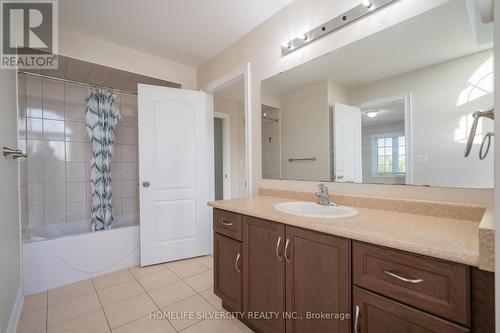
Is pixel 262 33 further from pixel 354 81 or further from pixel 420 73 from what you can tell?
pixel 420 73

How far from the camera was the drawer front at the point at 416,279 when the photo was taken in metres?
0.66

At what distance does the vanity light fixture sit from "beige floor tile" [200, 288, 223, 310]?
206cm

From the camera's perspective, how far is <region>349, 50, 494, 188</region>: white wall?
101 centimetres

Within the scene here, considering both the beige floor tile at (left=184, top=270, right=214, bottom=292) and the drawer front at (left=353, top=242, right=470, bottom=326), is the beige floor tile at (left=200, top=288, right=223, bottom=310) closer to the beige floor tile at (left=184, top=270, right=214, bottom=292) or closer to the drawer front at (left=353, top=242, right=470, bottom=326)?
the beige floor tile at (left=184, top=270, right=214, bottom=292)

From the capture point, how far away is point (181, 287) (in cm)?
197

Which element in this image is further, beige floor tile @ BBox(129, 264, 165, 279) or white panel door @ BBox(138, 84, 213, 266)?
white panel door @ BBox(138, 84, 213, 266)

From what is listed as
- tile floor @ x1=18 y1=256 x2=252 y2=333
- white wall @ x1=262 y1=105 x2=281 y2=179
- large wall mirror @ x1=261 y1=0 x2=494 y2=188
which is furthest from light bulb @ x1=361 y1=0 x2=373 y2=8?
tile floor @ x1=18 y1=256 x2=252 y2=333

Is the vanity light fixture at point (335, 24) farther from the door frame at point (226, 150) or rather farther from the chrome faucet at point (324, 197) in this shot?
the door frame at point (226, 150)

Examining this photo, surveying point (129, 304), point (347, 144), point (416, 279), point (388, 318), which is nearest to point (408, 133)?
point (347, 144)

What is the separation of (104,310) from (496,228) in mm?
2207

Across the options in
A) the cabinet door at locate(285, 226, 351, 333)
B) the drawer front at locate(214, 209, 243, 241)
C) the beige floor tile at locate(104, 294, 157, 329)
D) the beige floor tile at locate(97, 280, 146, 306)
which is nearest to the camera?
the cabinet door at locate(285, 226, 351, 333)

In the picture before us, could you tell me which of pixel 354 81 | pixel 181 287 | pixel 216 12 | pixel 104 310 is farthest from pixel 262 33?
pixel 104 310

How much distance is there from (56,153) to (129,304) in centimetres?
207

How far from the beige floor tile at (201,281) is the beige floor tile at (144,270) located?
44 cm
